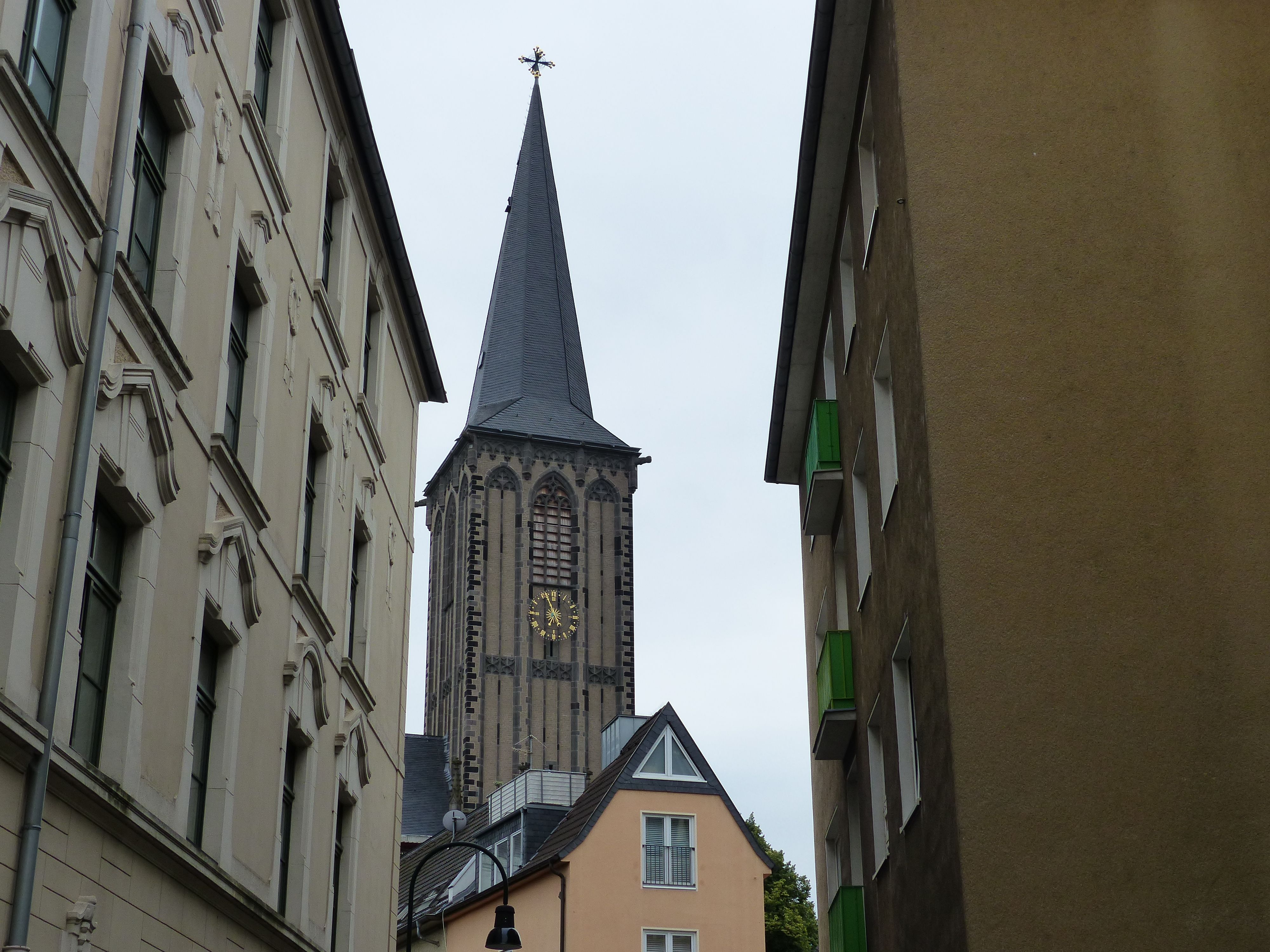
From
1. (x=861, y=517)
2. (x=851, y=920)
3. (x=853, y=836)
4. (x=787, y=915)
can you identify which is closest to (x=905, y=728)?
(x=861, y=517)

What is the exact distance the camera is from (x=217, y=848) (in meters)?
14.4

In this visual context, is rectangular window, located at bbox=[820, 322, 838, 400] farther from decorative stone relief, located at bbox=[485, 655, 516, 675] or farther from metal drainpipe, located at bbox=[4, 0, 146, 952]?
decorative stone relief, located at bbox=[485, 655, 516, 675]

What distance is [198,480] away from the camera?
14156 mm

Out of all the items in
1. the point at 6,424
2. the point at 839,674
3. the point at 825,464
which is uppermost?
the point at 825,464

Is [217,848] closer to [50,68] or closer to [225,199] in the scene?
[225,199]

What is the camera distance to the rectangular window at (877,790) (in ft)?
55.5

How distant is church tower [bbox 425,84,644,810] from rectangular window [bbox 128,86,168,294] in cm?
6672

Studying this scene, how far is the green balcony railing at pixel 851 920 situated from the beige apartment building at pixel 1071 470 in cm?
157

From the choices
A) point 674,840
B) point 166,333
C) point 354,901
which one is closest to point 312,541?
point 354,901

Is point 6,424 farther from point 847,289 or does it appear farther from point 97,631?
point 847,289

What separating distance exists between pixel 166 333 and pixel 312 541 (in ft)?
21.6

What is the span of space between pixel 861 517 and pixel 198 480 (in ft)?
25.1

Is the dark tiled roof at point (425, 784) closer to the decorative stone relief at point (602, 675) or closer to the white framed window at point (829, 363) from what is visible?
the decorative stone relief at point (602, 675)

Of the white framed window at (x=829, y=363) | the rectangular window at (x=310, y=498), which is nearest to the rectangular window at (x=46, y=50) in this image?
the rectangular window at (x=310, y=498)
